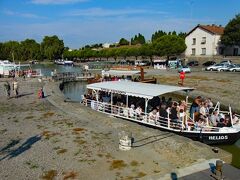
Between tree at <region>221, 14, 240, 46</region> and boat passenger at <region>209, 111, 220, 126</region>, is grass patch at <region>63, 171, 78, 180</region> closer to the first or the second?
boat passenger at <region>209, 111, 220, 126</region>

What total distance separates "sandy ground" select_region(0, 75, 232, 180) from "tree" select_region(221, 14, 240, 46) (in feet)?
217

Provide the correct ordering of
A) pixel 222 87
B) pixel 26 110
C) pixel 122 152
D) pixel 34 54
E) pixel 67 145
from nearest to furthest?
pixel 122 152 → pixel 67 145 → pixel 26 110 → pixel 222 87 → pixel 34 54

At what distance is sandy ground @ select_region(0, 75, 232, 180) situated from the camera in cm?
1169

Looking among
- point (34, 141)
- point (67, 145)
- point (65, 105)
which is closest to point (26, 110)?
point (65, 105)

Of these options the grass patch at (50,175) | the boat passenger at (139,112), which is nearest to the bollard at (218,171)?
the grass patch at (50,175)

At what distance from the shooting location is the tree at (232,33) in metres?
76.8

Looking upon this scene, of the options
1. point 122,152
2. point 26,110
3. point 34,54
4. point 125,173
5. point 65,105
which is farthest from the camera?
point 34,54

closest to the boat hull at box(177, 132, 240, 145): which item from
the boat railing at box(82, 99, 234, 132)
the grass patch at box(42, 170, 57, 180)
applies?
the boat railing at box(82, 99, 234, 132)

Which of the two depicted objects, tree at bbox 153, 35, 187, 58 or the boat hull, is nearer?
the boat hull

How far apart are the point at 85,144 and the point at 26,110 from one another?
36.9 feet

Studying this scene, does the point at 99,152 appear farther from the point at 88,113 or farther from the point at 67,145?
the point at 88,113

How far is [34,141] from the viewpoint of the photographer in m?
15.7

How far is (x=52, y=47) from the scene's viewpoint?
556 feet

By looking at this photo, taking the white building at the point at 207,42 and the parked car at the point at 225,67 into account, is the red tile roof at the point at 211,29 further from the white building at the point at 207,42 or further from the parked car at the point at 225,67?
the parked car at the point at 225,67
